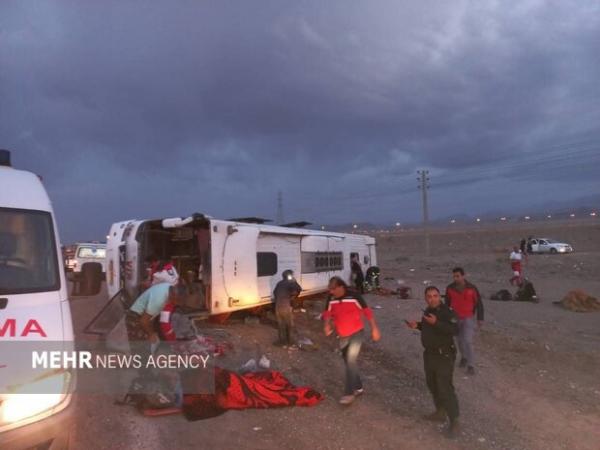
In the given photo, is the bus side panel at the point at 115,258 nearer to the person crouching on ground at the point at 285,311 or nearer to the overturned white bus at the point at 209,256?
the overturned white bus at the point at 209,256

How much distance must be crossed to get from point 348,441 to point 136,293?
6.94 meters

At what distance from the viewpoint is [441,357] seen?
241 inches

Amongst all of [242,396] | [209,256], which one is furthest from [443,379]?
[209,256]

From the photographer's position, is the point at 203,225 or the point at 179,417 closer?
the point at 179,417

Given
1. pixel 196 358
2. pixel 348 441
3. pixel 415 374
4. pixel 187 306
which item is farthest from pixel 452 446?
pixel 187 306

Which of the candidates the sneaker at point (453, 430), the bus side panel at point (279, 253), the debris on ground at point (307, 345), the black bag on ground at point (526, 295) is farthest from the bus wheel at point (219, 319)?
the black bag on ground at point (526, 295)

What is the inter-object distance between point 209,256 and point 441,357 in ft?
21.2

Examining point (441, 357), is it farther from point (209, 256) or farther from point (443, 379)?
point (209, 256)

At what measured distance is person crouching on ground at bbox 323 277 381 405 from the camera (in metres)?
6.90

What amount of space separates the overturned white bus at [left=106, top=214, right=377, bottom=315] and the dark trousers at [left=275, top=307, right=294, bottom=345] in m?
1.38

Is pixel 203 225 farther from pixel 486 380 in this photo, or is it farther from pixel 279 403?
pixel 486 380

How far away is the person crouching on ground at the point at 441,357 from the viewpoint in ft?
19.6

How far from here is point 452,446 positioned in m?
5.70

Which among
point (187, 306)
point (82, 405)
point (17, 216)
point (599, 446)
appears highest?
point (17, 216)
